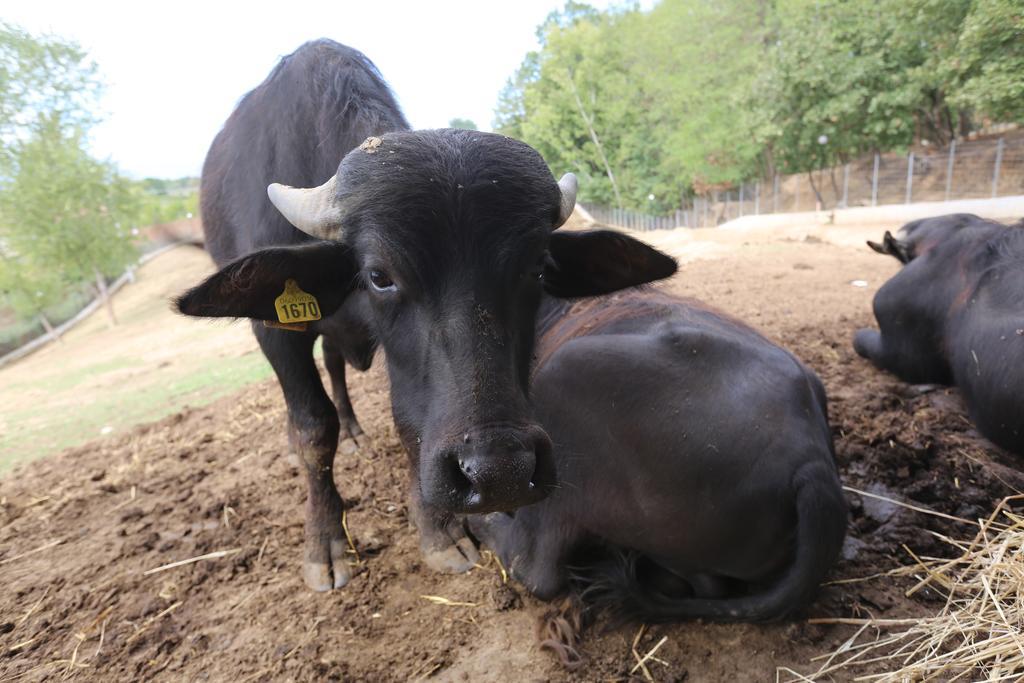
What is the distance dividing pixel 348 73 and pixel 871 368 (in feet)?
14.4

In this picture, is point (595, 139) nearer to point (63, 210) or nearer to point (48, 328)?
point (63, 210)

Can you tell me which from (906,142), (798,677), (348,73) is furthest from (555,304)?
(906,142)

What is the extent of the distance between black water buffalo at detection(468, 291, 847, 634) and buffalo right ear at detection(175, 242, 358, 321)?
0.99m

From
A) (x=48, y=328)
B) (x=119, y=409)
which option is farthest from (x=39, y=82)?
(x=119, y=409)

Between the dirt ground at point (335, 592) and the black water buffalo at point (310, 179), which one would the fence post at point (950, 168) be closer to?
the dirt ground at point (335, 592)

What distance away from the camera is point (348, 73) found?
2.86 m

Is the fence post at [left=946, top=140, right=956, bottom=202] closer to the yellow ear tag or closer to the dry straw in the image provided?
the dry straw

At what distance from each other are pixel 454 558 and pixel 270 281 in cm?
162

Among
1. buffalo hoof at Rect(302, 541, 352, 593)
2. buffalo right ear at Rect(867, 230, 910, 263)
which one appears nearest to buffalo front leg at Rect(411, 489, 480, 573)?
buffalo hoof at Rect(302, 541, 352, 593)

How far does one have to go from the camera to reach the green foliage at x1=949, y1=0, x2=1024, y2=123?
2.86m

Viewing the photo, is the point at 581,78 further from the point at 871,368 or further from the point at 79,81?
the point at 871,368

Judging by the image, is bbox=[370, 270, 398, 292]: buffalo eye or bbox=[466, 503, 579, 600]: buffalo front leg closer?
bbox=[370, 270, 398, 292]: buffalo eye

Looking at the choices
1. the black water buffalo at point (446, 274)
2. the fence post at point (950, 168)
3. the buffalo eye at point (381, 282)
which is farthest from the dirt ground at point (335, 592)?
the fence post at point (950, 168)

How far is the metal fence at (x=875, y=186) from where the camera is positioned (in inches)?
316
